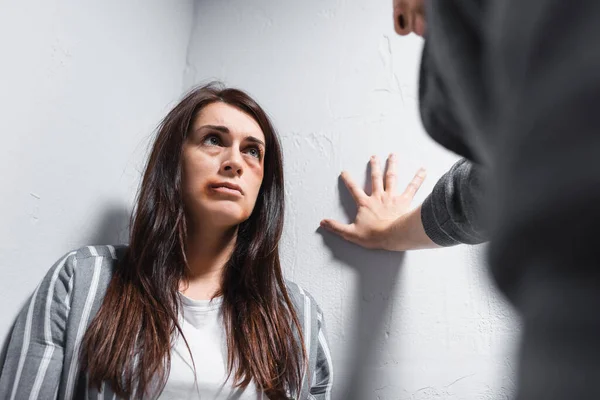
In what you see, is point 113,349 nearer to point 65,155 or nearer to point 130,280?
point 130,280

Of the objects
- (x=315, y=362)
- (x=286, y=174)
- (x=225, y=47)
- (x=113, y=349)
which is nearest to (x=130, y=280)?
(x=113, y=349)

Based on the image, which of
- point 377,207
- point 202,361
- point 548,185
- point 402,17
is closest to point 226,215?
point 202,361

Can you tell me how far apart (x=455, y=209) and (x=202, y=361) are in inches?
20.1

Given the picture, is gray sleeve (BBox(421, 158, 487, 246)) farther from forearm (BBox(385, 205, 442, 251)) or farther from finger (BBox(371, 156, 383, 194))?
finger (BBox(371, 156, 383, 194))

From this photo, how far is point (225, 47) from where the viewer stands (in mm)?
1398

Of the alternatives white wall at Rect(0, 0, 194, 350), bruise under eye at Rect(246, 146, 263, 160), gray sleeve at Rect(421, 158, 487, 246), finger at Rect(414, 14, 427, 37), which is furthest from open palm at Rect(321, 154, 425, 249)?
finger at Rect(414, 14, 427, 37)

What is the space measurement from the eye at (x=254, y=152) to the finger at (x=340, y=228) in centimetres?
24

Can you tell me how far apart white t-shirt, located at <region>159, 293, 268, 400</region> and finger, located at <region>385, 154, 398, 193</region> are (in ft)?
1.60

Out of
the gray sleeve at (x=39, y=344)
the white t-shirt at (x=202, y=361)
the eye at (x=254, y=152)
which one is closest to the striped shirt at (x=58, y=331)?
the gray sleeve at (x=39, y=344)

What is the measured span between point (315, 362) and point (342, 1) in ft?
2.98

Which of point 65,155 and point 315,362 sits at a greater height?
point 65,155

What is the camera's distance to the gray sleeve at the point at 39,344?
0.75 m

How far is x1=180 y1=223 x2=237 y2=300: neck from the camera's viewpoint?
38.2 inches

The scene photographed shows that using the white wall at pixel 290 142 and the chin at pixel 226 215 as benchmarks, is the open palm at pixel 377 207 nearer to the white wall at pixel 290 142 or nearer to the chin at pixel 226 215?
the white wall at pixel 290 142
